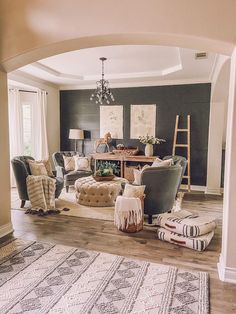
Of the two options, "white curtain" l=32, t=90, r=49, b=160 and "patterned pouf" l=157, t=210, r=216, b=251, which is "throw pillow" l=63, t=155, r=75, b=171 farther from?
"patterned pouf" l=157, t=210, r=216, b=251

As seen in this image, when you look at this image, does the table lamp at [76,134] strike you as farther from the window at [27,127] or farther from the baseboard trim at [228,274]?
the baseboard trim at [228,274]

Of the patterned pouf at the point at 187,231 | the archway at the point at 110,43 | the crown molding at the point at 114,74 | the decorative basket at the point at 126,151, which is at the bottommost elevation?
the patterned pouf at the point at 187,231

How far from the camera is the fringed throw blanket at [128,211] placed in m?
3.54

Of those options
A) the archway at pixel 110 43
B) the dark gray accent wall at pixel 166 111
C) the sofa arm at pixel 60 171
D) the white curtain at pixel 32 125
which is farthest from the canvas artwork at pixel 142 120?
the archway at pixel 110 43

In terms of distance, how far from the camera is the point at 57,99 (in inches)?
292

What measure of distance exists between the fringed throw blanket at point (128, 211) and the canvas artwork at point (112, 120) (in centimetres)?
360

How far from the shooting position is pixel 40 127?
Answer: 6641mm

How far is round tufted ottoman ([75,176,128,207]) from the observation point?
468cm

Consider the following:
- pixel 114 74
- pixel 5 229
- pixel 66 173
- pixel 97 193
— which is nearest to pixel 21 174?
pixel 5 229

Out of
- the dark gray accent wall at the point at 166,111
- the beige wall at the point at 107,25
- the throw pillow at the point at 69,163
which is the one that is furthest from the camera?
the dark gray accent wall at the point at 166,111

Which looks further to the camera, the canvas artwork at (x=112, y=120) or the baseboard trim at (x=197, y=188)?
the canvas artwork at (x=112, y=120)

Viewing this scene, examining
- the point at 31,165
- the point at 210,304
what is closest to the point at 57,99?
the point at 31,165

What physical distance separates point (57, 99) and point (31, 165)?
3295 millimetres

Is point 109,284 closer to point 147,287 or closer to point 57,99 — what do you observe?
point 147,287
